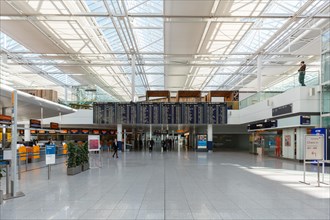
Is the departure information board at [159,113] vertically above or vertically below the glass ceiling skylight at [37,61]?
below

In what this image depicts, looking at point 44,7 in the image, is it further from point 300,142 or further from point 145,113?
point 300,142

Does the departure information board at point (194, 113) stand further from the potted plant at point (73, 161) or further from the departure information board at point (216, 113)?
the potted plant at point (73, 161)

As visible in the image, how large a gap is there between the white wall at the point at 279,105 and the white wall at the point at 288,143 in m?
1.88

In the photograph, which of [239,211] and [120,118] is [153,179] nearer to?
[239,211]

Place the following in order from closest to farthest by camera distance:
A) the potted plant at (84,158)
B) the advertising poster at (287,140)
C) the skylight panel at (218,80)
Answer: the potted plant at (84,158) → the advertising poster at (287,140) → the skylight panel at (218,80)

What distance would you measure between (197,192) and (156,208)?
2.31 metres

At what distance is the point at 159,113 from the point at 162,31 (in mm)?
7785

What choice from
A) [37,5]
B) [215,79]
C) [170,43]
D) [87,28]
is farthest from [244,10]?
[215,79]

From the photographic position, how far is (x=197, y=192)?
352 inches

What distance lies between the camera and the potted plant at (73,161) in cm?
1280

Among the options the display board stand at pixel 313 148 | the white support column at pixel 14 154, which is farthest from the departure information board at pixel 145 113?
the white support column at pixel 14 154

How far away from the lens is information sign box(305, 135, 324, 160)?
10695 mm

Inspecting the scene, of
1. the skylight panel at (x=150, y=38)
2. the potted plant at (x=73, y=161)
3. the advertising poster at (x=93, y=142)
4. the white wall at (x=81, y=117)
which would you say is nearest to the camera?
the potted plant at (x=73, y=161)

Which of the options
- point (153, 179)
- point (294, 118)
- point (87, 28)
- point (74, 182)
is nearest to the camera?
point (74, 182)
